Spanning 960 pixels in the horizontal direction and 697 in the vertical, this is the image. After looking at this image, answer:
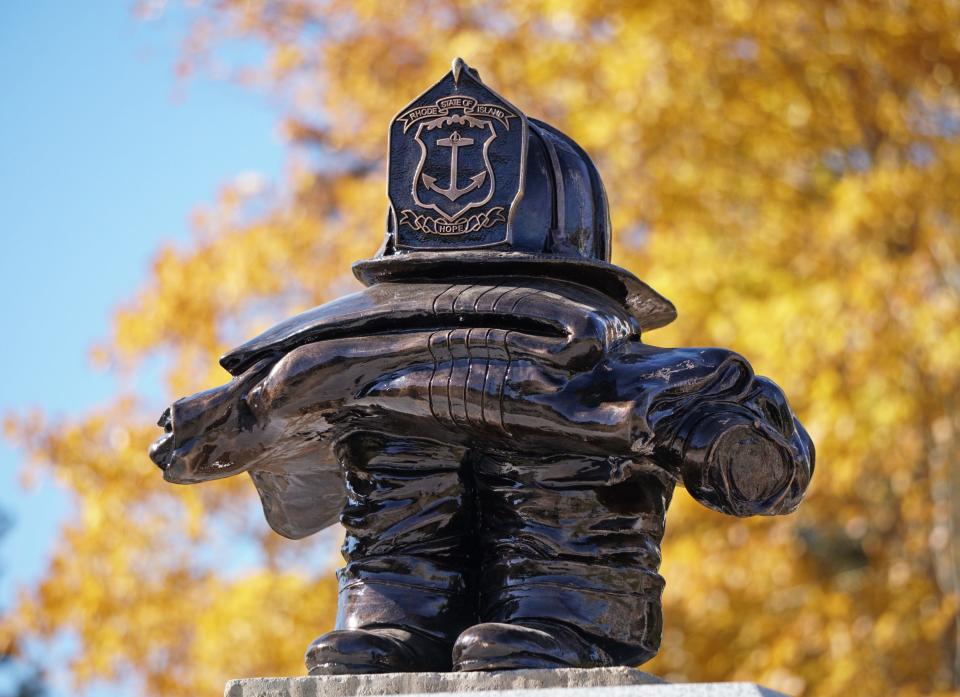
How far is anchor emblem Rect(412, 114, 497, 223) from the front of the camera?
186cm

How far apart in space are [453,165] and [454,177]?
0.7 inches

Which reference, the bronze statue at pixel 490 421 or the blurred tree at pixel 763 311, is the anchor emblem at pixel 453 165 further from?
the blurred tree at pixel 763 311

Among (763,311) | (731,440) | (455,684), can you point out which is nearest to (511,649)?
(455,684)

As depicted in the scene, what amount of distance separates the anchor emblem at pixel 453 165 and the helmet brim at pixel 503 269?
0.22ft

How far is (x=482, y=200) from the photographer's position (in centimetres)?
185

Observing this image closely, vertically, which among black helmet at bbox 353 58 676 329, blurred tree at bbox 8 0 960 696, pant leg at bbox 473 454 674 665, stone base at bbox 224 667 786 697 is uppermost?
blurred tree at bbox 8 0 960 696

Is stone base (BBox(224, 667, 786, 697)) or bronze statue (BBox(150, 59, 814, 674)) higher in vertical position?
bronze statue (BBox(150, 59, 814, 674))

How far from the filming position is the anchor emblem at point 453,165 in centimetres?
186

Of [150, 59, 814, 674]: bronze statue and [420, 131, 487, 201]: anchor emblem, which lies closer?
[150, 59, 814, 674]: bronze statue

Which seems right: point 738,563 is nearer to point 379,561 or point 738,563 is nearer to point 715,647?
point 715,647

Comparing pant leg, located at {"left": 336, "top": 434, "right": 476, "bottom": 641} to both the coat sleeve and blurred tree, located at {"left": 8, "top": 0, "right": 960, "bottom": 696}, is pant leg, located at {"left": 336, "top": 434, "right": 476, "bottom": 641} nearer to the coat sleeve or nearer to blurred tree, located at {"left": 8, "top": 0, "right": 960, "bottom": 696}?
the coat sleeve

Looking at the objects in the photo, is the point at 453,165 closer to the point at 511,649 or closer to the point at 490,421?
the point at 490,421

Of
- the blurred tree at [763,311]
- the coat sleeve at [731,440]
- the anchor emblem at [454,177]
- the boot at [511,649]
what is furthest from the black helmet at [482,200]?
the blurred tree at [763,311]

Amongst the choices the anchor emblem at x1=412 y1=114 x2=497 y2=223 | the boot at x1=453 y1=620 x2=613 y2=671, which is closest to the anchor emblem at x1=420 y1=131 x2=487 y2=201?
the anchor emblem at x1=412 y1=114 x2=497 y2=223
